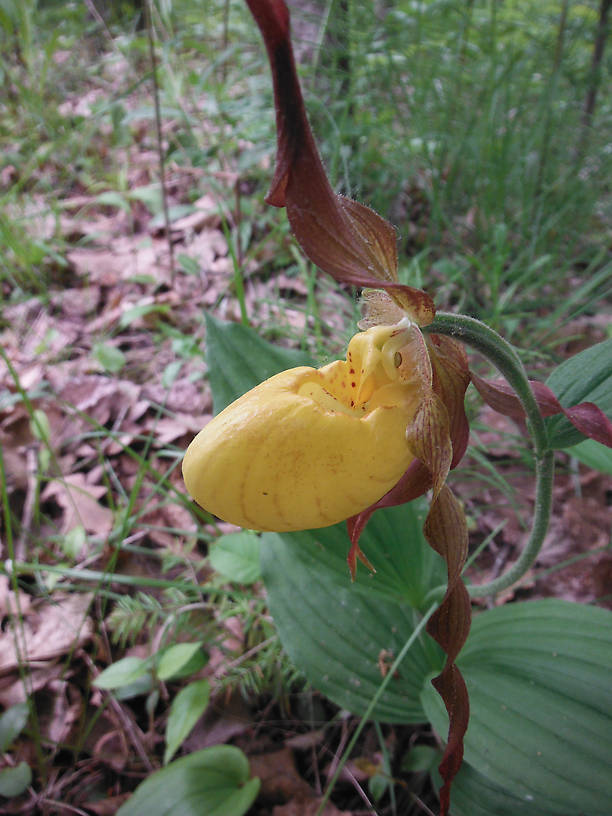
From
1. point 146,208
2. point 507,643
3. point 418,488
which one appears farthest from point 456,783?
point 146,208

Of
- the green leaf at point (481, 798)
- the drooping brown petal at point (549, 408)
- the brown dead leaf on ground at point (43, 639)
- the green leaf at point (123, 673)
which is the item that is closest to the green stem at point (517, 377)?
the drooping brown petal at point (549, 408)

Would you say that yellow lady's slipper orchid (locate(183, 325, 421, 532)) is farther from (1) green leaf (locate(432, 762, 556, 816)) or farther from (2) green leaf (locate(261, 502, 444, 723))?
(1) green leaf (locate(432, 762, 556, 816))

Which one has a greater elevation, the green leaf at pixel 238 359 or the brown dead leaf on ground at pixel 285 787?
the green leaf at pixel 238 359

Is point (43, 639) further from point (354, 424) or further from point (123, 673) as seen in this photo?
point (354, 424)

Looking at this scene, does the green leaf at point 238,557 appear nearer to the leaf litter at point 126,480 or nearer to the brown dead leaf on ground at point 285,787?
the leaf litter at point 126,480

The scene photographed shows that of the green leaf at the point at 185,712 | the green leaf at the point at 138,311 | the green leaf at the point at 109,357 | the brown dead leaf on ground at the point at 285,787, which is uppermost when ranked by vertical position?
the green leaf at the point at 138,311

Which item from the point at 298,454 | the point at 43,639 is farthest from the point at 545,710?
the point at 43,639

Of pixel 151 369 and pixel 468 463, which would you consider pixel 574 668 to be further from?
pixel 151 369
